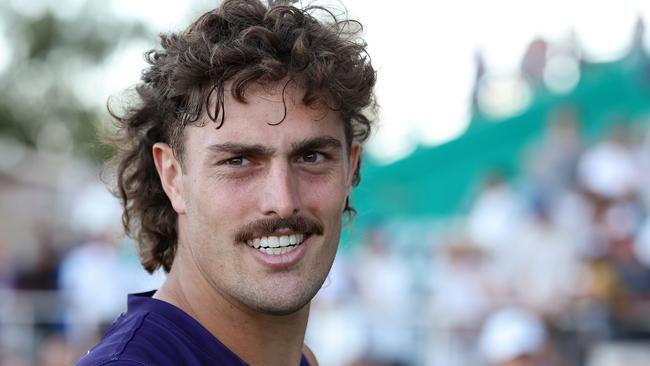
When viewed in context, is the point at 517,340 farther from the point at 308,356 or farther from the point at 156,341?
the point at 156,341

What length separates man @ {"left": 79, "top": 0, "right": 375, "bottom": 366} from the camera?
9.71 ft

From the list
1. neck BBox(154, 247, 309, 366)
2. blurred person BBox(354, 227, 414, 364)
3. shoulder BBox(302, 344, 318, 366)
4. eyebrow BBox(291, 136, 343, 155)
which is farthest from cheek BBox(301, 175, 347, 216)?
blurred person BBox(354, 227, 414, 364)

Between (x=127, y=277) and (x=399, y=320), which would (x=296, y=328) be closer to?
(x=399, y=320)

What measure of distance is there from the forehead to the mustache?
21 cm

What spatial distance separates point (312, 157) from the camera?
3088mm

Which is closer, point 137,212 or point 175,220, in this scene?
point 175,220

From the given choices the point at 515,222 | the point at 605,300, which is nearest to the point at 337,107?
the point at 605,300

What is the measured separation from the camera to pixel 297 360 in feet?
10.8

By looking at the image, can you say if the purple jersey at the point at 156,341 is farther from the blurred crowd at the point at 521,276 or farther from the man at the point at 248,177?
the blurred crowd at the point at 521,276

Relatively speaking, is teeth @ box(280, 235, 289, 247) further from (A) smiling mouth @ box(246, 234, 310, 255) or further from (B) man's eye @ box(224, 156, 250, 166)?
(B) man's eye @ box(224, 156, 250, 166)

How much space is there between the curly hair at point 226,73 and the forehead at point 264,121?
2cm

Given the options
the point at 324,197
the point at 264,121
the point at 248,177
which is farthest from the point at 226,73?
the point at 324,197

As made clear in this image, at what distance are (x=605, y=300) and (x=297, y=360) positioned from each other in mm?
5819

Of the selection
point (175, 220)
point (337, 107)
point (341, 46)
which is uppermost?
point (341, 46)
